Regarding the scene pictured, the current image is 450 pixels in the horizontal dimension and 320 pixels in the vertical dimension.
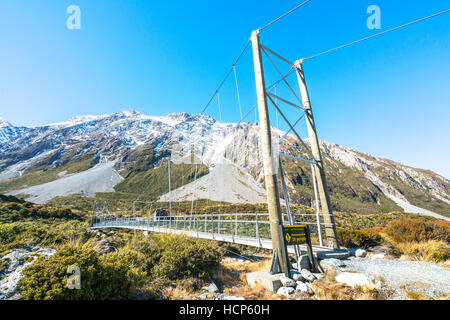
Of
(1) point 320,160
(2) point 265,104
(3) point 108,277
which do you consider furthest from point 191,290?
(1) point 320,160

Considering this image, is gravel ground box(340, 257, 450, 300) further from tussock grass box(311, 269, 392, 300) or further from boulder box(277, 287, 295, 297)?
boulder box(277, 287, 295, 297)

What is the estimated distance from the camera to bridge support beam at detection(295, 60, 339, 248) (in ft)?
27.1

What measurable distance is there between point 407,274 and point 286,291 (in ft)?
10.6

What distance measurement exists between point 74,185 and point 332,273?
506 feet

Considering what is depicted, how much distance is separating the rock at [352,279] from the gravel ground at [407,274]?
381 millimetres

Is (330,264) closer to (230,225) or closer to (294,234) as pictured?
(294,234)

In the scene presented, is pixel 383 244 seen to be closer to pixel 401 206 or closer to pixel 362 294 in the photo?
pixel 362 294

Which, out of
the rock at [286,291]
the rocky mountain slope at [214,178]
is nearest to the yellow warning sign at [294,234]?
the rock at [286,291]

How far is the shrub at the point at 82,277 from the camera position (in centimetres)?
392

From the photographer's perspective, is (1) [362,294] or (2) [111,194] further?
(2) [111,194]

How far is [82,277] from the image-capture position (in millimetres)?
4430

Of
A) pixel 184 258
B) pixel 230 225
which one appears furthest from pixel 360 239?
pixel 184 258

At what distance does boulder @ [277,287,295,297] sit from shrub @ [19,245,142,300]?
12.2ft
